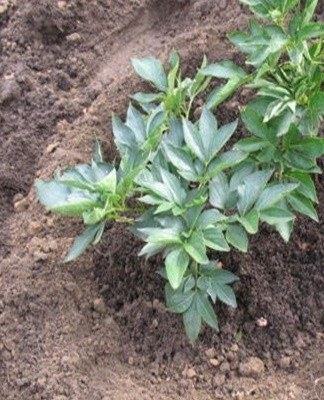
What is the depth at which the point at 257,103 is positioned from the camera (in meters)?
1.91

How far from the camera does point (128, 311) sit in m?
2.05

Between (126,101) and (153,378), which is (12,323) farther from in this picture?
(126,101)

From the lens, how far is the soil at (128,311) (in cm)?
193

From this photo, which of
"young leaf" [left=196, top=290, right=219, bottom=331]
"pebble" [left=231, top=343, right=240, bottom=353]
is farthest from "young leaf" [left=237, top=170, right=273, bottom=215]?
"pebble" [left=231, top=343, right=240, bottom=353]

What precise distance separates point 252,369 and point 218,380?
88 millimetres

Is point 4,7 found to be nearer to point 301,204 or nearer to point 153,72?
point 153,72

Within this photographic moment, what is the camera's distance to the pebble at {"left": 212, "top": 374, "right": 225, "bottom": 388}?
1913mm

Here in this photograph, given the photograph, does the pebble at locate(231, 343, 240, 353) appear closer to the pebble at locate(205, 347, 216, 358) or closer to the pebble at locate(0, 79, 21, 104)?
the pebble at locate(205, 347, 216, 358)

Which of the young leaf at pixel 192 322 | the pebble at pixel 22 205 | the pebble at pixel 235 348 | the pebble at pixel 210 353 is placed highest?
the pebble at pixel 22 205

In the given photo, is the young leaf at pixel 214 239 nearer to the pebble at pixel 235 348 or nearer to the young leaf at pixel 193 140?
the young leaf at pixel 193 140

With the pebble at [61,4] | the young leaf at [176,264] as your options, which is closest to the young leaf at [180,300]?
the young leaf at [176,264]

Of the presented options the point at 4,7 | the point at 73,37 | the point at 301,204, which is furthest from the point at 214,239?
the point at 4,7

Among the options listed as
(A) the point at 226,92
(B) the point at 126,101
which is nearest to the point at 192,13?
(B) the point at 126,101

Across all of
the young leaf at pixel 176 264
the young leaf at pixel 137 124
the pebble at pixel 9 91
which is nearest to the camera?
the young leaf at pixel 176 264
